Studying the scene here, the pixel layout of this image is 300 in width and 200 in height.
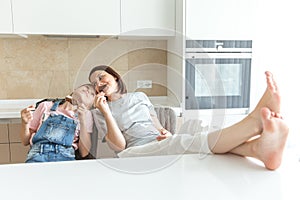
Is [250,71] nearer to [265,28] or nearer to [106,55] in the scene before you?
[265,28]

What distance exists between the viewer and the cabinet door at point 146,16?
2100 mm

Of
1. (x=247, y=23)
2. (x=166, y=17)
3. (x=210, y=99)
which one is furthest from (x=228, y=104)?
(x=166, y=17)

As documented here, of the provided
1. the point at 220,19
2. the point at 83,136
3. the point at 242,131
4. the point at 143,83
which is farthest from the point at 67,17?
the point at 242,131

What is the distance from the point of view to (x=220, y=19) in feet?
6.82

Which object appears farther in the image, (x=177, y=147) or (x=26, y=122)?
(x=26, y=122)

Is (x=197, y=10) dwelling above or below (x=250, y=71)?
above

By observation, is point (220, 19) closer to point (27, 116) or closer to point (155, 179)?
point (27, 116)

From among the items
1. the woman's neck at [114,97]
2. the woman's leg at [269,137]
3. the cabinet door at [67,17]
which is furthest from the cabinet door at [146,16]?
the woman's leg at [269,137]

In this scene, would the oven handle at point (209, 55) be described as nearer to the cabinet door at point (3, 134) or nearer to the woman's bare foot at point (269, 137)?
the woman's bare foot at point (269, 137)

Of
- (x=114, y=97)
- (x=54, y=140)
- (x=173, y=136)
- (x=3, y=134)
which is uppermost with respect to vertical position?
(x=114, y=97)

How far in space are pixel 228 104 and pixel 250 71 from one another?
29 cm

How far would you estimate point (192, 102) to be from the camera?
210 cm

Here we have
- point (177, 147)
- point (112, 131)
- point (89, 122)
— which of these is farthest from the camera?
point (89, 122)

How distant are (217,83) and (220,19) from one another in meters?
0.46
